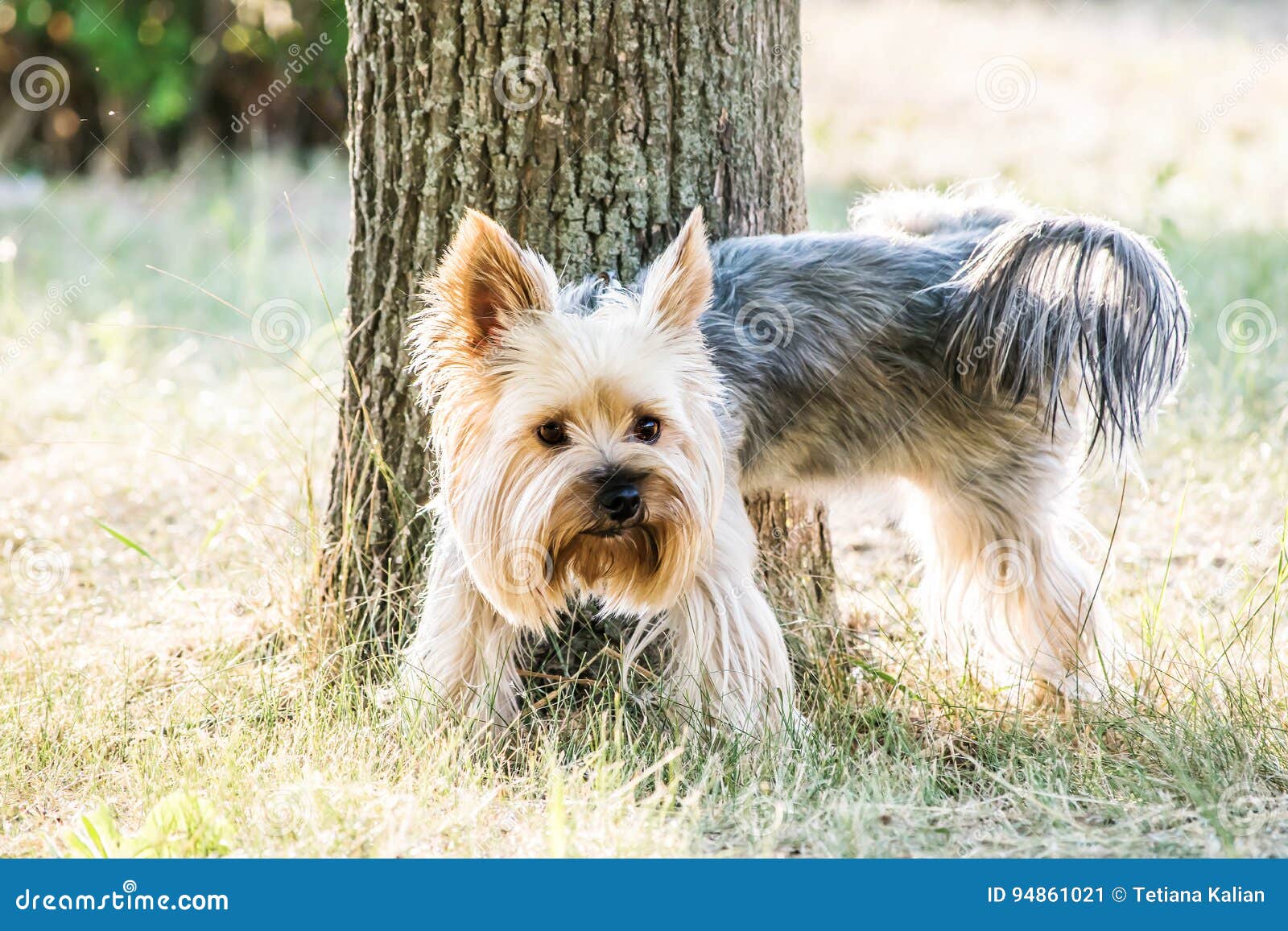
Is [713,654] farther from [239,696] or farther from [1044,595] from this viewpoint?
[239,696]

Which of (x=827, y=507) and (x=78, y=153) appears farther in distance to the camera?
(x=78, y=153)

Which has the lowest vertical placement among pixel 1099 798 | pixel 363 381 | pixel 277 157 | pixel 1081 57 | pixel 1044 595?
pixel 1099 798

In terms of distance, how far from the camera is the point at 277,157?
1297cm

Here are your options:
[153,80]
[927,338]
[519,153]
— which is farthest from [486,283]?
[153,80]

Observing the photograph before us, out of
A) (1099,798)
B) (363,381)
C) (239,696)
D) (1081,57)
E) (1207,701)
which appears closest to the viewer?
(1099,798)

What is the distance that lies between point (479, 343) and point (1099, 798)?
7.00 feet

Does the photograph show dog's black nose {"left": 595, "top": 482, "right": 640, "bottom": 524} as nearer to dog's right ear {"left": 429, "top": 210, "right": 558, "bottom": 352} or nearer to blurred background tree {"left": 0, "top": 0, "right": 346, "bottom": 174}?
dog's right ear {"left": 429, "top": 210, "right": 558, "bottom": 352}

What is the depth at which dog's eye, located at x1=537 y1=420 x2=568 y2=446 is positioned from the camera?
370cm

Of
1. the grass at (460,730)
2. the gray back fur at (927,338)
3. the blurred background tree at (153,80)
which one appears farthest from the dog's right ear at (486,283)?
the blurred background tree at (153,80)

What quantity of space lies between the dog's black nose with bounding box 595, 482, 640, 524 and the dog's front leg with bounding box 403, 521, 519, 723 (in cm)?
64

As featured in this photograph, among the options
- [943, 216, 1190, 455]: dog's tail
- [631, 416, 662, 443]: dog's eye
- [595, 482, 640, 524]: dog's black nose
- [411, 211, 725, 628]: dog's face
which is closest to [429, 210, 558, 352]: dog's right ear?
[411, 211, 725, 628]: dog's face

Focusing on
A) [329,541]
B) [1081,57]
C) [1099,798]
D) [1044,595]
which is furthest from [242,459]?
[1081,57]

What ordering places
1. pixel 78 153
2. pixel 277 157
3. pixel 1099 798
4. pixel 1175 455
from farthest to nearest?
pixel 78 153 → pixel 277 157 → pixel 1175 455 → pixel 1099 798

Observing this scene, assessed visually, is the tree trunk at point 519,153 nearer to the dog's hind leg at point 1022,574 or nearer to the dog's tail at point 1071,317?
the dog's tail at point 1071,317
